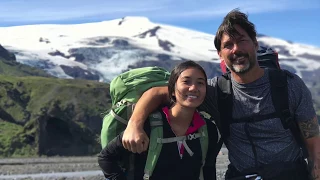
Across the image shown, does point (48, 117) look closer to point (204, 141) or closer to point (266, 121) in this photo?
point (204, 141)

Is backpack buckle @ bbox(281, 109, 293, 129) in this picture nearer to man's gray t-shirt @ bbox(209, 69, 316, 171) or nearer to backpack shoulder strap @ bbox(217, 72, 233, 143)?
man's gray t-shirt @ bbox(209, 69, 316, 171)

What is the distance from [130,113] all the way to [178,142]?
710 mm

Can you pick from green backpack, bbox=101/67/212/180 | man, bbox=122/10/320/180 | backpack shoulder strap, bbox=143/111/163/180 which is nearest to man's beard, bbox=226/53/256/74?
man, bbox=122/10/320/180

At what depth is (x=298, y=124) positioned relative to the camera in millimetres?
6523

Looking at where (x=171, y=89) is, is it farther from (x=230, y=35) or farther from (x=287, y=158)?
(x=287, y=158)

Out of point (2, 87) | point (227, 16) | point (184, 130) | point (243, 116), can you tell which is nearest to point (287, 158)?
point (243, 116)

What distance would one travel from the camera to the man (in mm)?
6477

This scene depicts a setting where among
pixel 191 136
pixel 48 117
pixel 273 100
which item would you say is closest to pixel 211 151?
pixel 191 136

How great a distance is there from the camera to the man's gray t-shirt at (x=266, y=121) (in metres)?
6.45

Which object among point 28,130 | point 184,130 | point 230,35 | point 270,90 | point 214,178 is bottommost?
point 28,130

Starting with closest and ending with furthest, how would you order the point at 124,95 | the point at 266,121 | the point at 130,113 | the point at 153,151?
the point at 153,151 < the point at 266,121 < the point at 130,113 < the point at 124,95

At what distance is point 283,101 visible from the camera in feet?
21.1

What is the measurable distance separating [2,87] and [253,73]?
146053 mm

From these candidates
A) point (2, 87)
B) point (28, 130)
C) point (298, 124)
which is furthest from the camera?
point (2, 87)
